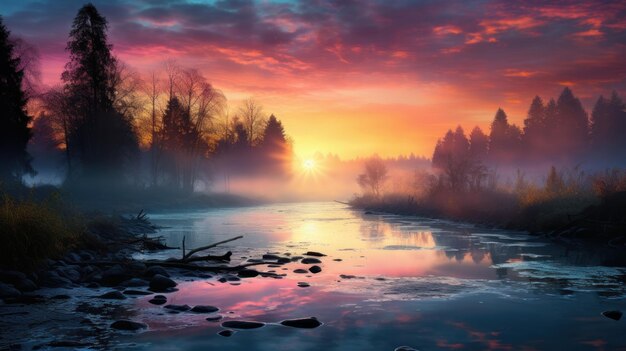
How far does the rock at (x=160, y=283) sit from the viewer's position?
12570 mm

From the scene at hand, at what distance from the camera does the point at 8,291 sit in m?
11.0

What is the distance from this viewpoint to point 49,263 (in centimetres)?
1337

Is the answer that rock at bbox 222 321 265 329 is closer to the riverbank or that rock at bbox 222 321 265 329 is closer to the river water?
the river water

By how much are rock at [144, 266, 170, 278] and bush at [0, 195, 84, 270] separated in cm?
247

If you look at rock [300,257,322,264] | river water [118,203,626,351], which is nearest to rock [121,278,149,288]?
river water [118,203,626,351]

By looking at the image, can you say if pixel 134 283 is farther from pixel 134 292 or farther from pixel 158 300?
pixel 158 300

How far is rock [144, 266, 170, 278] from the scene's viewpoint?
544 inches

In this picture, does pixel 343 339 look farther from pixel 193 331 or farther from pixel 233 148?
pixel 233 148

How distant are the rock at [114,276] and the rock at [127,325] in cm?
414

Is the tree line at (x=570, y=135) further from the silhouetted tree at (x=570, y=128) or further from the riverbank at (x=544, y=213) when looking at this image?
the riverbank at (x=544, y=213)

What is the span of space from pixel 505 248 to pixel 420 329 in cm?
1322

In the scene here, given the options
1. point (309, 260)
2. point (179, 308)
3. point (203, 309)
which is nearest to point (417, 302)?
point (203, 309)

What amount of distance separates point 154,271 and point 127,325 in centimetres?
518

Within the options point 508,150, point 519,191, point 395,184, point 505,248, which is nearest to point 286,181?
point 395,184
